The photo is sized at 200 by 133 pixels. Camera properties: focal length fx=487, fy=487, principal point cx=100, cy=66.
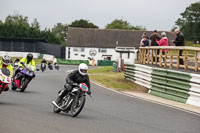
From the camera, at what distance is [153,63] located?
2311cm

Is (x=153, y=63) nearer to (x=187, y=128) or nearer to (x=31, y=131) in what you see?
(x=187, y=128)

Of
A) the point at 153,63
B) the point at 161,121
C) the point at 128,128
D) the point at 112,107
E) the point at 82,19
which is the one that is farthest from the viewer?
the point at 82,19

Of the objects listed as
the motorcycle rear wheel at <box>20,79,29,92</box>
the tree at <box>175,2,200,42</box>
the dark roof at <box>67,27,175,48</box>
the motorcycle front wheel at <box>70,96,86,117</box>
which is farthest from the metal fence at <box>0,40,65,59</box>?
the motorcycle front wheel at <box>70,96,86,117</box>

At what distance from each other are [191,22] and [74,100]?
357 ft

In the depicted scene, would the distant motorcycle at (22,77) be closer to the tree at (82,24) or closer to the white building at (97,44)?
the white building at (97,44)

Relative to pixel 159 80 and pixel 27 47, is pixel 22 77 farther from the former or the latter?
pixel 27 47

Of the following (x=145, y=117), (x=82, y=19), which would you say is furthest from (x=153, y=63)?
(x=82, y=19)

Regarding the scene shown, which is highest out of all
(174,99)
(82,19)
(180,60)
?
(82,19)

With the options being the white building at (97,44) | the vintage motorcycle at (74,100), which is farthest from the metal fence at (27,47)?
the vintage motorcycle at (74,100)

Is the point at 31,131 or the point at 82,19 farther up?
the point at 82,19

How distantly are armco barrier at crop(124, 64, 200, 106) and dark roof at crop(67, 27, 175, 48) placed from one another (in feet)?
232

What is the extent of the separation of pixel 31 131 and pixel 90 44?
284ft

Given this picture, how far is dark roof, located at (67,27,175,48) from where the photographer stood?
309 feet

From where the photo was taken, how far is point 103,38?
314 ft
